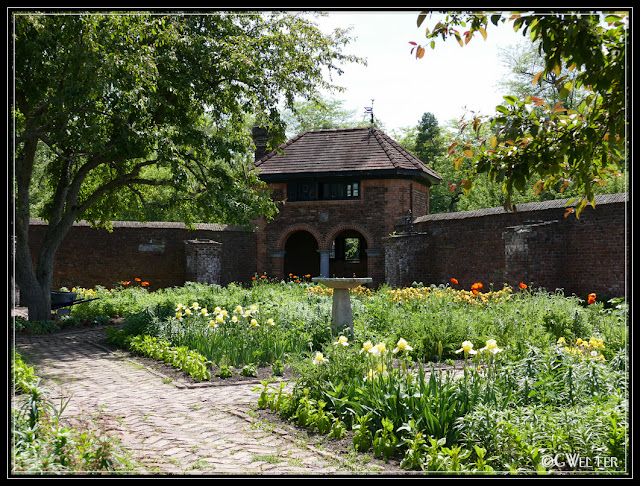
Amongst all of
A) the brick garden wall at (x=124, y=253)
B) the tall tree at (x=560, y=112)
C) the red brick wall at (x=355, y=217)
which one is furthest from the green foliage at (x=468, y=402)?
the red brick wall at (x=355, y=217)

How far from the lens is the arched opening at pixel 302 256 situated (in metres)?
29.9

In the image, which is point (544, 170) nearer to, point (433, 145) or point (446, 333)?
point (446, 333)

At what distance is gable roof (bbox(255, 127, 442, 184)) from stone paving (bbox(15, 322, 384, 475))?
51.0ft

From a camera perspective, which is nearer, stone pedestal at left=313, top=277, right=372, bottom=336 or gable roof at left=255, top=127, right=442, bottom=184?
stone pedestal at left=313, top=277, right=372, bottom=336

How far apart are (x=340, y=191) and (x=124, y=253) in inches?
348

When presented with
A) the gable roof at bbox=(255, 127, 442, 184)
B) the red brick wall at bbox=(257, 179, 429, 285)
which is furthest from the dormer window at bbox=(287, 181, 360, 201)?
the gable roof at bbox=(255, 127, 442, 184)

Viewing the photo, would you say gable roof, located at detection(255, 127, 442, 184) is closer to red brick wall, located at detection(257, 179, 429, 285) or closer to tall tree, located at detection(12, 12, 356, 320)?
red brick wall, located at detection(257, 179, 429, 285)

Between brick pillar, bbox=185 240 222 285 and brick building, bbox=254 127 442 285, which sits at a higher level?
brick building, bbox=254 127 442 285

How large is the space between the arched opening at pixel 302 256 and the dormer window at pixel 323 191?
5.84 m

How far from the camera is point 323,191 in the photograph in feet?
78.7

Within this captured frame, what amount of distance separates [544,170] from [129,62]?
28.5ft

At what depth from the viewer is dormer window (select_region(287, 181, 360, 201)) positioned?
23.7 meters

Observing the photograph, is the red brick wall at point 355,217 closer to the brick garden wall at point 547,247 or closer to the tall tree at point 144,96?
the brick garden wall at point 547,247
